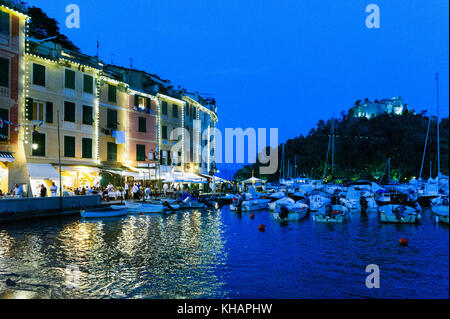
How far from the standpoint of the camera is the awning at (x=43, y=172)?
29469 millimetres

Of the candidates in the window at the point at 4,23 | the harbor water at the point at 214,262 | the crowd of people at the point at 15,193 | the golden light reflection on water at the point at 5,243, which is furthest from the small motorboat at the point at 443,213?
the window at the point at 4,23

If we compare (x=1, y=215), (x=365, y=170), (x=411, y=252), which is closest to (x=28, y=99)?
→ (x=1, y=215)

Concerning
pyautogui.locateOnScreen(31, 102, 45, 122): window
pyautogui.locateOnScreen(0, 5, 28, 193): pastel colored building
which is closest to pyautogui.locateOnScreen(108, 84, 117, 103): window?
pyautogui.locateOnScreen(31, 102, 45, 122): window

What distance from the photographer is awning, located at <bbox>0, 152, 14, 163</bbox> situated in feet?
90.2

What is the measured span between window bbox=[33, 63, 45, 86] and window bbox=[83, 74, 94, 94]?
429cm

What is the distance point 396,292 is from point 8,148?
28.9 m

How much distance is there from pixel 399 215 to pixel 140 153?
93.0 ft

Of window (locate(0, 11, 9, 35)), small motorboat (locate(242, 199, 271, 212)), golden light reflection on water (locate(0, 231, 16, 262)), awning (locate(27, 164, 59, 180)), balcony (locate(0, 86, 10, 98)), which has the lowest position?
small motorboat (locate(242, 199, 271, 212))

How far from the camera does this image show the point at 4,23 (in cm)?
2867

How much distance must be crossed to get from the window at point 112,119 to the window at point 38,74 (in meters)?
8.06

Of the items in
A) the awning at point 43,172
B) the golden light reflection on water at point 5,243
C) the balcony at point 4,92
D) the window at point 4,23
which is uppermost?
the window at point 4,23

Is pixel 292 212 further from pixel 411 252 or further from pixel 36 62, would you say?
pixel 36 62

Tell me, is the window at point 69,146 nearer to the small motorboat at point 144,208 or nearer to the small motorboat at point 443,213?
the small motorboat at point 144,208

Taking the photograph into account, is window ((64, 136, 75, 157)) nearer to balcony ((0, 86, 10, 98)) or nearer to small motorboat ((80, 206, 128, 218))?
balcony ((0, 86, 10, 98))
